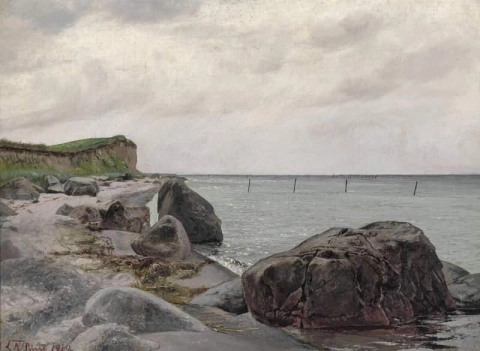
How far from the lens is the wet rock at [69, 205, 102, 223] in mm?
10453

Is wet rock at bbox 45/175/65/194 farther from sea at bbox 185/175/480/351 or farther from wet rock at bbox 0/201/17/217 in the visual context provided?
wet rock at bbox 0/201/17/217

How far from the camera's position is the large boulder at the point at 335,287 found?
17.4ft

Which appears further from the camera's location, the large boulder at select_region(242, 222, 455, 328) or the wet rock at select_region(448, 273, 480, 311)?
the wet rock at select_region(448, 273, 480, 311)

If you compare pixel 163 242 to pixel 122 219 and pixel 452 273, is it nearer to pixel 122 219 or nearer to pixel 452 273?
pixel 122 219

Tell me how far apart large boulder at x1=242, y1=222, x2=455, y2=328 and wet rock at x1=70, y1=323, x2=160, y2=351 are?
5.27ft

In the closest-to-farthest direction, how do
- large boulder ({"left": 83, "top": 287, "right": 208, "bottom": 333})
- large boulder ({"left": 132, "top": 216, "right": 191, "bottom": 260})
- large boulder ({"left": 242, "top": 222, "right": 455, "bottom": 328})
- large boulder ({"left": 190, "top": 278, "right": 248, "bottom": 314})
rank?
large boulder ({"left": 83, "top": 287, "right": 208, "bottom": 333}) → large boulder ({"left": 242, "top": 222, "right": 455, "bottom": 328}) → large boulder ({"left": 190, "top": 278, "right": 248, "bottom": 314}) → large boulder ({"left": 132, "top": 216, "right": 191, "bottom": 260})

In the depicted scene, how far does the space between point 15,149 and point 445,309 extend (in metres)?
6.28

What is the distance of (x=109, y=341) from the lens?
411 cm

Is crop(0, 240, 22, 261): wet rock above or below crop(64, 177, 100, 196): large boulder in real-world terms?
above

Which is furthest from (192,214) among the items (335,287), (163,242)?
(335,287)

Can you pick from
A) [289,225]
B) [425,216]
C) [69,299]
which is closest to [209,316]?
[69,299]
